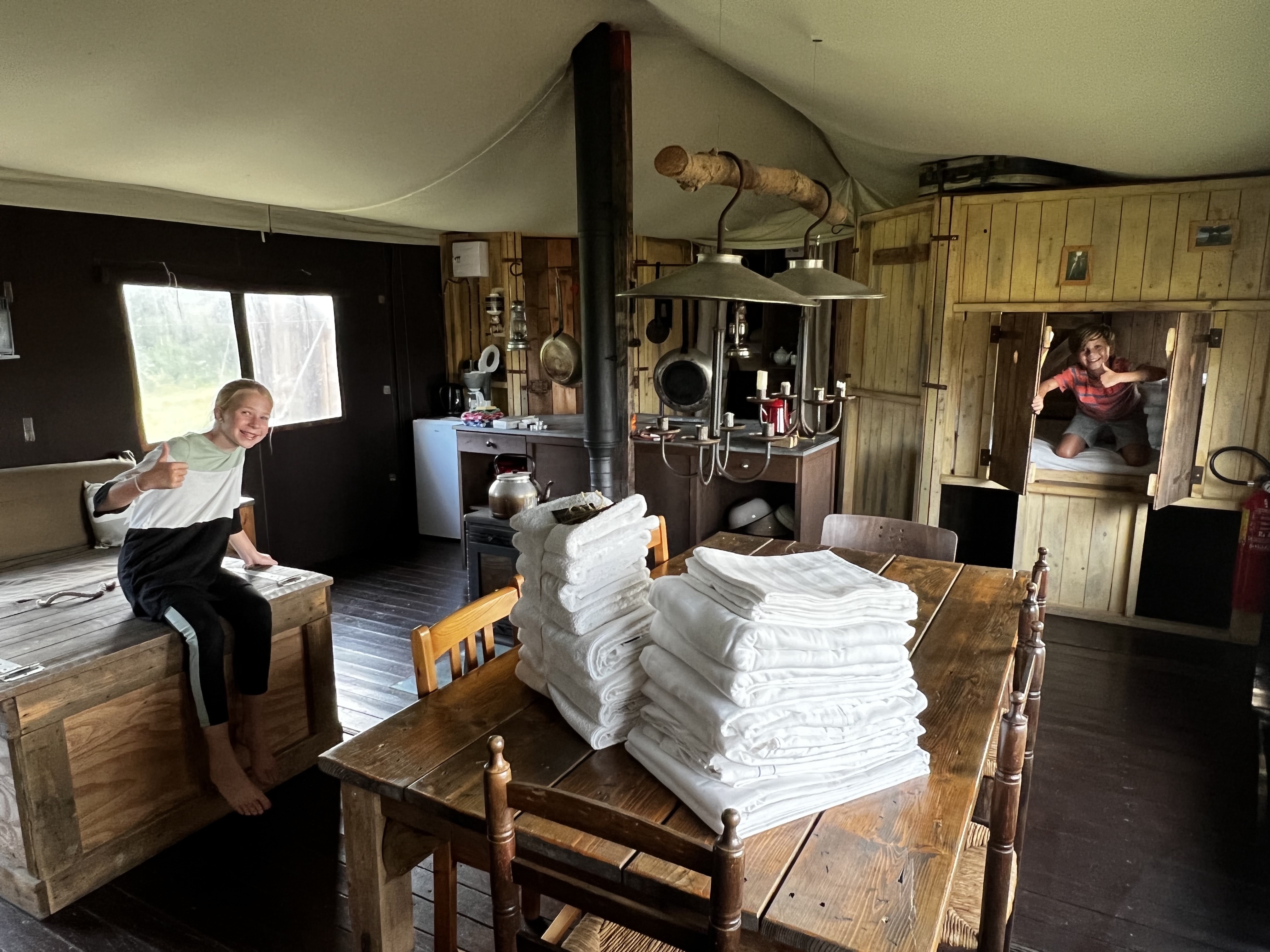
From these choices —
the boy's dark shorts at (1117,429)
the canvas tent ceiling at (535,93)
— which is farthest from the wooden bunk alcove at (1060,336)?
the canvas tent ceiling at (535,93)

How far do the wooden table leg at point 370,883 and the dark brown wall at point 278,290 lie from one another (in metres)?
3.17

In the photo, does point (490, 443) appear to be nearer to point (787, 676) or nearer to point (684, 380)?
point (684, 380)

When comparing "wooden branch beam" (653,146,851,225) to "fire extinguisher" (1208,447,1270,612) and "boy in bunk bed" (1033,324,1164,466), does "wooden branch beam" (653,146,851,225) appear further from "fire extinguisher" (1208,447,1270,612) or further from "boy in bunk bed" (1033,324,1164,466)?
"fire extinguisher" (1208,447,1270,612)

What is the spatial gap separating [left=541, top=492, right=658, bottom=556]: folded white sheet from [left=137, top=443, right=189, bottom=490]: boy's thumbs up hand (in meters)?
1.40

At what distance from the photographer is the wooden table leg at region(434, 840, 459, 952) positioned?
1.57m

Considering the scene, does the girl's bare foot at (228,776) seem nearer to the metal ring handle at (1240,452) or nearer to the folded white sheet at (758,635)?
the folded white sheet at (758,635)

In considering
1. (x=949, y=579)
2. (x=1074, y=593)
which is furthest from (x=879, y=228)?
(x=949, y=579)

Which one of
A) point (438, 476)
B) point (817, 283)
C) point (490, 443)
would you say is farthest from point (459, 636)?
point (438, 476)

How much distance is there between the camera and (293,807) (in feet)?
8.65

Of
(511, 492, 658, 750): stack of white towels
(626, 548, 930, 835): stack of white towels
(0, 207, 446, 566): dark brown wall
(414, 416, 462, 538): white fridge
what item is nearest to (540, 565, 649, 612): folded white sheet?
(511, 492, 658, 750): stack of white towels

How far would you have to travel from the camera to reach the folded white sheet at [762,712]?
120 cm

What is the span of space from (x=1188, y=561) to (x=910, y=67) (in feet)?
9.87

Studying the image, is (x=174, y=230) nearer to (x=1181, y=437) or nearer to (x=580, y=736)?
(x=580, y=736)

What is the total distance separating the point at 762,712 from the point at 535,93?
9.93ft
